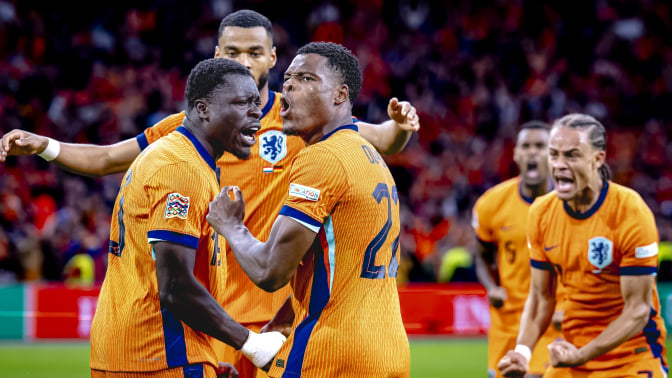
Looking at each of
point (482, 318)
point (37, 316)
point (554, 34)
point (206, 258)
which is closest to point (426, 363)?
point (482, 318)

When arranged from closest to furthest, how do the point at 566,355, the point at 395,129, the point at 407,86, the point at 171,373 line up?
the point at 171,373 → the point at 566,355 → the point at 395,129 → the point at 407,86

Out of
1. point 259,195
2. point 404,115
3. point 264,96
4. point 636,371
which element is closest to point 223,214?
point 259,195

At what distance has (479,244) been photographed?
28.1ft

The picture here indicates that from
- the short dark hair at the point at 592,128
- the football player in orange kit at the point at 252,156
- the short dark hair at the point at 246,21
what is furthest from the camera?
the short dark hair at the point at 246,21

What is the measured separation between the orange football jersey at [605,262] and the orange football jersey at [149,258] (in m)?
2.59

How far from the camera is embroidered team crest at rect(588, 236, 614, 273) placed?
17.8 feet

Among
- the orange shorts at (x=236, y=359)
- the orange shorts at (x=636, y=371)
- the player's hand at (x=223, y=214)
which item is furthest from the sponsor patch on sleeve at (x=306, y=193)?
the orange shorts at (x=636, y=371)

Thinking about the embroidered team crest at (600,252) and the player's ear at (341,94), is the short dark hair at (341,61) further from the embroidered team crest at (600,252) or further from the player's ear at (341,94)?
the embroidered team crest at (600,252)

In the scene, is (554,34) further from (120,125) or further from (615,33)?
(120,125)

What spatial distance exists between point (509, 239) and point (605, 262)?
Answer: 2669 millimetres

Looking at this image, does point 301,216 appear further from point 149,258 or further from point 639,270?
point 639,270

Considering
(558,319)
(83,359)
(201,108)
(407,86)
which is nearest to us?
(201,108)

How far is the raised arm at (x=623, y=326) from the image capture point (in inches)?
203

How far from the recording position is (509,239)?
319 inches
